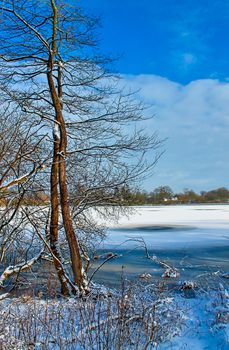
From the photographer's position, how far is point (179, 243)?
18.4 m

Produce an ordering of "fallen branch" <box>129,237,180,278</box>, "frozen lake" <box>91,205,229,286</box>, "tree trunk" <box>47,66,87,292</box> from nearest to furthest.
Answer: "fallen branch" <box>129,237,180,278</box>, "tree trunk" <box>47,66,87,292</box>, "frozen lake" <box>91,205,229,286</box>

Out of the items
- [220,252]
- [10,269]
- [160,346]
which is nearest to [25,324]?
[160,346]

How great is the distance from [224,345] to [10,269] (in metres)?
4.11

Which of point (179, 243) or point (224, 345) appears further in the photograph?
point (179, 243)

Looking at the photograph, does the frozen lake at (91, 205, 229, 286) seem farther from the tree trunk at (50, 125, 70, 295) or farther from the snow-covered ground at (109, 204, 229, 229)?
the snow-covered ground at (109, 204, 229, 229)

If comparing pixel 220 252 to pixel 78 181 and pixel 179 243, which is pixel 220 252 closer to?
pixel 179 243

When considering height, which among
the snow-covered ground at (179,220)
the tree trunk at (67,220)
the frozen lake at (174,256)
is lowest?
the frozen lake at (174,256)

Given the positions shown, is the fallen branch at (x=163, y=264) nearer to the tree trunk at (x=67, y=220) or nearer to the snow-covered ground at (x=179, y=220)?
the tree trunk at (x=67, y=220)

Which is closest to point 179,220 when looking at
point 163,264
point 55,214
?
point 55,214

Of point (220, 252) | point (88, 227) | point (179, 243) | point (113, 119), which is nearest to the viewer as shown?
point (113, 119)

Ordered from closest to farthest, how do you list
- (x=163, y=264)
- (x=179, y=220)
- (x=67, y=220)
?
(x=163, y=264) → (x=67, y=220) → (x=179, y=220)

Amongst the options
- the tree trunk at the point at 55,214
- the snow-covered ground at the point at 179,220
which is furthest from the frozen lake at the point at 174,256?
the snow-covered ground at the point at 179,220

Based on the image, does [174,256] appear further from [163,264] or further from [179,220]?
[179,220]

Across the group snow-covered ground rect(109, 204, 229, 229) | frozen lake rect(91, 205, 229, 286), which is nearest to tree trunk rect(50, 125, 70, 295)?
frozen lake rect(91, 205, 229, 286)
